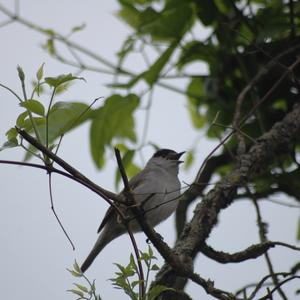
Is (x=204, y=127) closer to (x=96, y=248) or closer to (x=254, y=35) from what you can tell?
(x=254, y=35)

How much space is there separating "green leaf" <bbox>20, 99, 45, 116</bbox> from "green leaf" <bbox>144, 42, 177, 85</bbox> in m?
1.98

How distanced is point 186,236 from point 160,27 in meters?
1.58

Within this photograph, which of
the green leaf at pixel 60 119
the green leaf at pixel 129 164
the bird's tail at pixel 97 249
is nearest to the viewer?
the green leaf at pixel 60 119

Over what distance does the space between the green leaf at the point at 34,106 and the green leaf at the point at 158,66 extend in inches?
77.9

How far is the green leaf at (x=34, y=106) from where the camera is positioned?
7.02ft

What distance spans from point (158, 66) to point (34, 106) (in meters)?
2.05

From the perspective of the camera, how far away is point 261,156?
142 inches

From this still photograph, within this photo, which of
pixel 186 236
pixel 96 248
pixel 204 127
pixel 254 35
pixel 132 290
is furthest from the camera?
pixel 96 248

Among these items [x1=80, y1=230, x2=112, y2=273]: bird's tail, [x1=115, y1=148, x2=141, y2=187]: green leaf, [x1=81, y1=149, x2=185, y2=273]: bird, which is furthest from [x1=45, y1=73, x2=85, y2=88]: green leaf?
[x1=80, y1=230, x2=112, y2=273]: bird's tail

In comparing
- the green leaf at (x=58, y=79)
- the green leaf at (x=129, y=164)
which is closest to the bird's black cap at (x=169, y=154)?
the green leaf at (x=129, y=164)

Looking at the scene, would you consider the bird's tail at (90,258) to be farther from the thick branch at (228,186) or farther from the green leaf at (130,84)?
the thick branch at (228,186)

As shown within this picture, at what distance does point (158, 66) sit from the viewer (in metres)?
4.10

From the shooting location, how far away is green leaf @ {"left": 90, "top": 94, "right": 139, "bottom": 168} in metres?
4.13

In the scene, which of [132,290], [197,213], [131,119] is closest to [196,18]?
[131,119]
